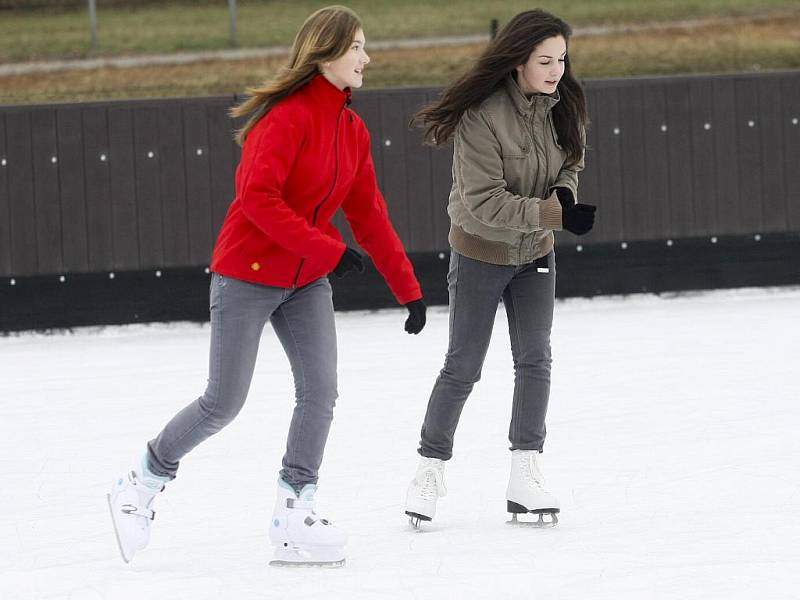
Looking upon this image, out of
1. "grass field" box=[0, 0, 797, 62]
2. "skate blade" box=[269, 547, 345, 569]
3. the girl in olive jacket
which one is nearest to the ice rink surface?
"skate blade" box=[269, 547, 345, 569]

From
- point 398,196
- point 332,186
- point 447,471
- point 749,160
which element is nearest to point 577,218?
point 332,186

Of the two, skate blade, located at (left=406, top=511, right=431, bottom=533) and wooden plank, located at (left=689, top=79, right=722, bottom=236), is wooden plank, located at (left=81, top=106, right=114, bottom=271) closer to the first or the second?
wooden plank, located at (left=689, top=79, right=722, bottom=236)

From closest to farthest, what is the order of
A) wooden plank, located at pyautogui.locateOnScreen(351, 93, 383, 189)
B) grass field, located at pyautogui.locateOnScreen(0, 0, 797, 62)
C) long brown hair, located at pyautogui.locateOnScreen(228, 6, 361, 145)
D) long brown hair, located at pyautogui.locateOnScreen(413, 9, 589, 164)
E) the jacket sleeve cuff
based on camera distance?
long brown hair, located at pyautogui.locateOnScreen(228, 6, 361, 145) < the jacket sleeve cuff < long brown hair, located at pyautogui.locateOnScreen(413, 9, 589, 164) < wooden plank, located at pyautogui.locateOnScreen(351, 93, 383, 189) < grass field, located at pyautogui.locateOnScreen(0, 0, 797, 62)

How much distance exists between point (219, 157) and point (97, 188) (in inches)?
31.9

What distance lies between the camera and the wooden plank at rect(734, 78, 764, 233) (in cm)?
962

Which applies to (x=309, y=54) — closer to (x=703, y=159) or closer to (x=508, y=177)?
(x=508, y=177)

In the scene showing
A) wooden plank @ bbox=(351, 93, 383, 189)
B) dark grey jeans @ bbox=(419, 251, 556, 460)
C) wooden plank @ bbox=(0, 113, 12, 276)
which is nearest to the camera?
dark grey jeans @ bbox=(419, 251, 556, 460)

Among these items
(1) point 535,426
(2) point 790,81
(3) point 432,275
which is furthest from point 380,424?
(2) point 790,81

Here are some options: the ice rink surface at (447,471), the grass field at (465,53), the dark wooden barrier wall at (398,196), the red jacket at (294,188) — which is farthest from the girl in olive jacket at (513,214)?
the grass field at (465,53)

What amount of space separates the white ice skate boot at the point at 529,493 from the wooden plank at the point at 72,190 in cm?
546

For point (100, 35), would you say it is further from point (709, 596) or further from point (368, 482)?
point (709, 596)

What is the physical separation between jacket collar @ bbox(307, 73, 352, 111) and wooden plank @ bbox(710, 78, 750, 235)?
636cm

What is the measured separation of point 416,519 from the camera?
13.7 ft

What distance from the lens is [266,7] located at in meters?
21.0
